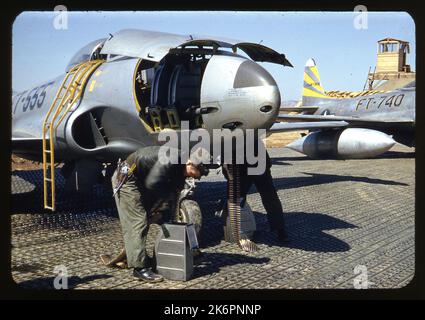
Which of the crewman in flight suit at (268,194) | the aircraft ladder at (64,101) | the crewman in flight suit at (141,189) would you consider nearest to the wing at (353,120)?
the crewman in flight suit at (268,194)

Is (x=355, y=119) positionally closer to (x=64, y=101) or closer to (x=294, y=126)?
(x=294, y=126)

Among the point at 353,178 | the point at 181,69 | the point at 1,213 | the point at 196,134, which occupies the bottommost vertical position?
the point at 353,178

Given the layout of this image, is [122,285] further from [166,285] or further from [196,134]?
[196,134]

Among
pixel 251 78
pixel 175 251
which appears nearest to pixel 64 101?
pixel 175 251

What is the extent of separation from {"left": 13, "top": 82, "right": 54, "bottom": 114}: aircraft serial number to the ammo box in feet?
14.8

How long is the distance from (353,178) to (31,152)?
9.00 meters

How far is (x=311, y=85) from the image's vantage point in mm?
22422

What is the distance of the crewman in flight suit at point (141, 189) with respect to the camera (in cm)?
491

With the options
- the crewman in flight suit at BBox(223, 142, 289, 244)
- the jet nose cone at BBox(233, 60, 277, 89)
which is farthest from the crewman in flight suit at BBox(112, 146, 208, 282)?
the crewman in flight suit at BBox(223, 142, 289, 244)

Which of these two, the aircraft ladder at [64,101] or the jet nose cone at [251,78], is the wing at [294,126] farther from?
the jet nose cone at [251,78]

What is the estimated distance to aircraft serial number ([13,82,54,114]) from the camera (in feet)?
27.1
